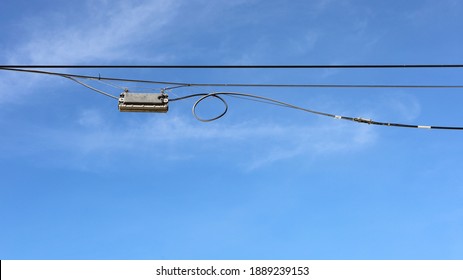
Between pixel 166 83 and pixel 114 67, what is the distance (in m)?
0.93

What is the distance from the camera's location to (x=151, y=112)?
855 centimetres

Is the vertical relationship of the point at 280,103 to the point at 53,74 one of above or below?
below

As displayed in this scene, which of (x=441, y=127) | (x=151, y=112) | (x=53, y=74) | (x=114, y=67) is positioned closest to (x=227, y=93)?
(x=151, y=112)

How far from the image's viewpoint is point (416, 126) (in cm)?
863

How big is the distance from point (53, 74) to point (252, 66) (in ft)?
11.0

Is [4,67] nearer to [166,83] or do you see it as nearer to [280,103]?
[166,83]

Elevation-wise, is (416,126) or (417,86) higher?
(417,86)

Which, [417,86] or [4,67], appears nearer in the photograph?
[4,67]

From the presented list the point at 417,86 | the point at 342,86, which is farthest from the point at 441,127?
the point at 342,86

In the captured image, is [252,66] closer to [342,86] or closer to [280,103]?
[280,103]

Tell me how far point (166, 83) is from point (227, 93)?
108cm

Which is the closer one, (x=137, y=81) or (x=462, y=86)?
(x=137, y=81)

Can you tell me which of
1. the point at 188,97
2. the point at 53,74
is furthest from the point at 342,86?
the point at 53,74

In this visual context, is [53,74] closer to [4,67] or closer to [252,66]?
[4,67]
